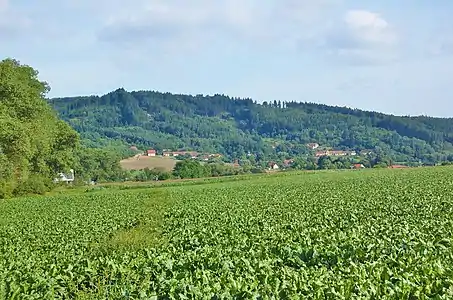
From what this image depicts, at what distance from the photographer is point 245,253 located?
15922 mm

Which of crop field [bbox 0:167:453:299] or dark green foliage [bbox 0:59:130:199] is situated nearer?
crop field [bbox 0:167:453:299]

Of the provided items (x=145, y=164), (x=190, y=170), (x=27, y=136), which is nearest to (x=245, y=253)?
(x=27, y=136)

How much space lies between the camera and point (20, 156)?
58125mm

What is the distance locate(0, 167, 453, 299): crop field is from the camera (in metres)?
10.1

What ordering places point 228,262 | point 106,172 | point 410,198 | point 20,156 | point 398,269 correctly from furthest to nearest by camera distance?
point 106,172 → point 20,156 → point 410,198 → point 228,262 → point 398,269

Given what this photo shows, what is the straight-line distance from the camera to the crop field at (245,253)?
10078 mm

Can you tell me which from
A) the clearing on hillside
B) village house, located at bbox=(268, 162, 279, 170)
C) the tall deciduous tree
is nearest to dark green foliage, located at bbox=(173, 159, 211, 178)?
the clearing on hillside

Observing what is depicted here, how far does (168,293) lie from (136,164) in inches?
6289

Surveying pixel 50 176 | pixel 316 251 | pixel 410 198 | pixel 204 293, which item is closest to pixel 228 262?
pixel 316 251

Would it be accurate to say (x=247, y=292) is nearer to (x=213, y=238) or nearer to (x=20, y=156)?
(x=213, y=238)

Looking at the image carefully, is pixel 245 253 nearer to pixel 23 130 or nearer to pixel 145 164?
pixel 23 130

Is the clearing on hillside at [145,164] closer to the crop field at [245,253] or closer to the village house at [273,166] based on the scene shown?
the village house at [273,166]

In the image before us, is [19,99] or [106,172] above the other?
[19,99]

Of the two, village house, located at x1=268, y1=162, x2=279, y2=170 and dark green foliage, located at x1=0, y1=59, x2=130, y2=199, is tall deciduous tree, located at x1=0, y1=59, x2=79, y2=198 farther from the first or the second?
village house, located at x1=268, y1=162, x2=279, y2=170
